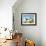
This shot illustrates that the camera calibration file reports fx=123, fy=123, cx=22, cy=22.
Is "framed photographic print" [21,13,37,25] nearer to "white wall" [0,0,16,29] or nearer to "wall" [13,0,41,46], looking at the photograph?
"wall" [13,0,41,46]

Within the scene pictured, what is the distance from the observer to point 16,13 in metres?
5.23

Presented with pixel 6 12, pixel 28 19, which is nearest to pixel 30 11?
pixel 28 19

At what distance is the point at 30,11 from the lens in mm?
5242

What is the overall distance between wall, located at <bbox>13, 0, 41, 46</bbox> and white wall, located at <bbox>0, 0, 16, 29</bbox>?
748mm

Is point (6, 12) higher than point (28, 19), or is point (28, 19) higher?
point (6, 12)

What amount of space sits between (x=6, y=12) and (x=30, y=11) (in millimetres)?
1185

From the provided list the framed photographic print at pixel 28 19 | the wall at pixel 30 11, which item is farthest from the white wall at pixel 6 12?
the framed photographic print at pixel 28 19

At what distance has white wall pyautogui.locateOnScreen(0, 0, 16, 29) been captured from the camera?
4.48 metres

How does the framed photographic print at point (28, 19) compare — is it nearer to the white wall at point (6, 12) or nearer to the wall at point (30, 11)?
the wall at point (30, 11)

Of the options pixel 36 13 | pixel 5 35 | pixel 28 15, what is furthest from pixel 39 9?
pixel 5 35

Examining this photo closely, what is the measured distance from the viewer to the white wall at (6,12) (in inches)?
177

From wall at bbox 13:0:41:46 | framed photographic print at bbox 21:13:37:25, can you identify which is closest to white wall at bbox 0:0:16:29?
wall at bbox 13:0:41:46

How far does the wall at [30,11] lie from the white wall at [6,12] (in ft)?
2.45

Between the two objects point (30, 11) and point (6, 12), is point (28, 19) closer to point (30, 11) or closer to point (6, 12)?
point (30, 11)
